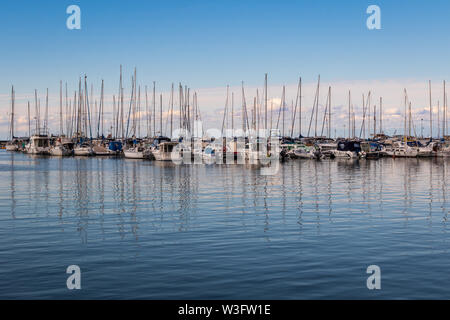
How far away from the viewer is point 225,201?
1315 inches

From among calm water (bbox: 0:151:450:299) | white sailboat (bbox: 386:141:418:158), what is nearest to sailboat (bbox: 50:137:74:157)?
white sailboat (bbox: 386:141:418:158)

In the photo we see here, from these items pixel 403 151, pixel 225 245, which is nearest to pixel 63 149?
pixel 403 151

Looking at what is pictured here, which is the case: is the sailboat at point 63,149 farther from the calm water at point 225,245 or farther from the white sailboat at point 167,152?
the calm water at point 225,245

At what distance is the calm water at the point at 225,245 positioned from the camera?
44.7 ft

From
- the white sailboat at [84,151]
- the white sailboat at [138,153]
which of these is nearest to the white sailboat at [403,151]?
the white sailboat at [138,153]

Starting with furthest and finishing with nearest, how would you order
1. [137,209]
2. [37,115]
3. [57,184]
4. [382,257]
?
[37,115] < [57,184] < [137,209] < [382,257]

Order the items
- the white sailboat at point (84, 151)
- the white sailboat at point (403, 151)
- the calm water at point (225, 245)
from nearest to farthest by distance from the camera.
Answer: the calm water at point (225, 245) → the white sailboat at point (403, 151) → the white sailboat at point (84, 151)

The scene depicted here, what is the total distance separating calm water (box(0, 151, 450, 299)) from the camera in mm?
13617

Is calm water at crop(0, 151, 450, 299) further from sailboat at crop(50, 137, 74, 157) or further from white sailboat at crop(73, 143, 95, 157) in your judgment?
sailboat at crop(50, 137, 74, 157)

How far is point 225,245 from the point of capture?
19141 mm

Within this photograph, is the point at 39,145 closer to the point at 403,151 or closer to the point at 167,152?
the point at 167,152

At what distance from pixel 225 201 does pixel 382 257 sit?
17.1m
